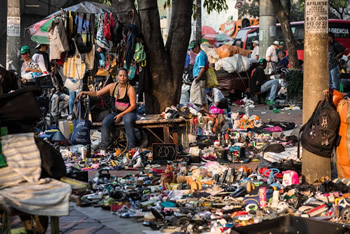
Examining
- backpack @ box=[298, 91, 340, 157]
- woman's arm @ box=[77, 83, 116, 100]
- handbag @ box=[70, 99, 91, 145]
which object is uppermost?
woman's arm @ box=[77, 83, 116, 100]

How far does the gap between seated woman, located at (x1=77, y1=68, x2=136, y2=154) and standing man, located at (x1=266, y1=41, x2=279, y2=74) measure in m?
12.7

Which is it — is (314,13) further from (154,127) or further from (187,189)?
(154,127)

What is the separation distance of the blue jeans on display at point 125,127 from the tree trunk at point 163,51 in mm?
1139

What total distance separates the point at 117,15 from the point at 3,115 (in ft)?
22.0

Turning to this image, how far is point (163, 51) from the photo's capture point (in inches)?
462

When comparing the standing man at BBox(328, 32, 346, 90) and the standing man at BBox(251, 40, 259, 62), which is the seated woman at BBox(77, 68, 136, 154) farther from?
the standing man at BBox(251, 40, 259, 62)

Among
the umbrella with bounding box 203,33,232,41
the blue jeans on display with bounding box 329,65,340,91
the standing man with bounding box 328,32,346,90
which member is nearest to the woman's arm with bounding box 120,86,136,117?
the standing man with bounding box 328,32,346,90

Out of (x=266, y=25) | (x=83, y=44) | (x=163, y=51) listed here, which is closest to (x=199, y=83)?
(x=163, y=51)

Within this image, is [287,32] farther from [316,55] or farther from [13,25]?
[316,55]

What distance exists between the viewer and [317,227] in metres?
5.49

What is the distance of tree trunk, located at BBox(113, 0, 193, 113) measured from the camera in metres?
11.6

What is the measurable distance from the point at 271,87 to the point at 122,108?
9642 mm

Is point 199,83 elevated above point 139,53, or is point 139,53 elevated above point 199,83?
point 139,53

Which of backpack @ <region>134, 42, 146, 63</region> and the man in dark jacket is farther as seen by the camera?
the man in dark jacket
